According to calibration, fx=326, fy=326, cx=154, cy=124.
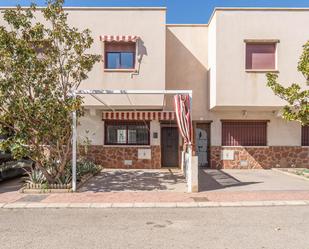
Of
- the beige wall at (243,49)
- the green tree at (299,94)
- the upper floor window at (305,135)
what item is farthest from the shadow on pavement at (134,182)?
the upper floor window at (305,135)

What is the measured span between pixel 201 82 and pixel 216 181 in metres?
8.50

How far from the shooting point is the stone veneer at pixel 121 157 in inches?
901

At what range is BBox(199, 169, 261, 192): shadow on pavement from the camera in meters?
15.5

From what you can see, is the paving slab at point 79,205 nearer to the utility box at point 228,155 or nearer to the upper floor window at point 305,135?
the utility box at point 228,155

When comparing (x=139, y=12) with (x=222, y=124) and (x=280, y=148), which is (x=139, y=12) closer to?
(x=222, y=124)

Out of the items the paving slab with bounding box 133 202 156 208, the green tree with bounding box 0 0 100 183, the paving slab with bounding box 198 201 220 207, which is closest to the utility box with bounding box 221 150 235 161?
the paving slab with bounding box 198 201 220 207

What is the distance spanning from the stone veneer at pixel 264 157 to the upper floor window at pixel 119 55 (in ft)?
27.7

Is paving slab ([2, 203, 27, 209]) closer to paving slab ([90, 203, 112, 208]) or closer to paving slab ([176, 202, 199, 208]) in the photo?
paving slab ([90, 203, 112, 208])

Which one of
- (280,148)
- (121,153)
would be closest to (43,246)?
(121,153)

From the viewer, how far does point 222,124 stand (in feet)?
75.8

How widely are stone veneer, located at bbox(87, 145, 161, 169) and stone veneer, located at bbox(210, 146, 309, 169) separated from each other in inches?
158

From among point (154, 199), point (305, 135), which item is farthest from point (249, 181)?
point (305, 135)

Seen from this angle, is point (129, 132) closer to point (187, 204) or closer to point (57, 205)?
point (57, 205)

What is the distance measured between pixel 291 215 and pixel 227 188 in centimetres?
473
